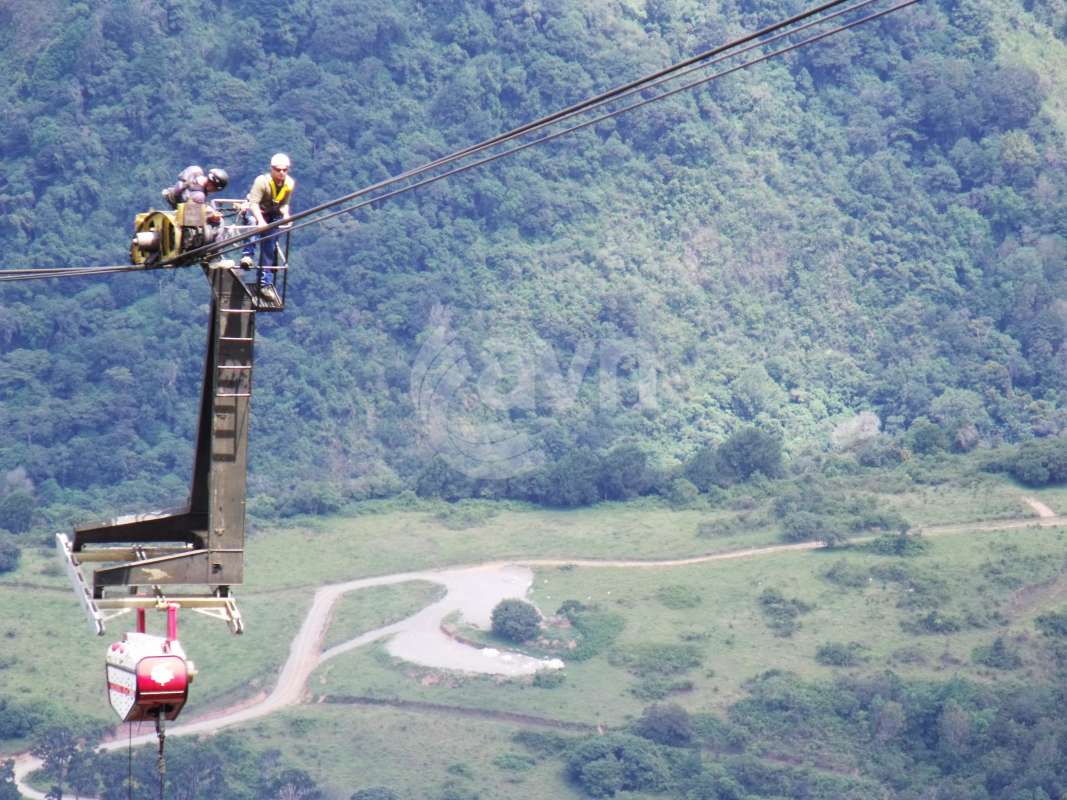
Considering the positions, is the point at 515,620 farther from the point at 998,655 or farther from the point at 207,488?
the point at 207,488

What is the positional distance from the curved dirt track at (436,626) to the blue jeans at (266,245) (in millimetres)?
48765

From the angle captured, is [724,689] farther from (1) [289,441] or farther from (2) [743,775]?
(1) [289,441]

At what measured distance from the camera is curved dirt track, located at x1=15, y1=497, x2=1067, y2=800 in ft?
250

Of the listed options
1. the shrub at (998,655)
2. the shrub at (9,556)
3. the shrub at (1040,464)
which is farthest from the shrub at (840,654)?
the shrub at (9,556)

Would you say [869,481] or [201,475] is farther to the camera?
[869,481]

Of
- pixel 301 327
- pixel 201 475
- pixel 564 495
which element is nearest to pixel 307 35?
pixel 301 327

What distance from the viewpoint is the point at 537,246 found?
330 ft

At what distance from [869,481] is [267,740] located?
85.7 ft

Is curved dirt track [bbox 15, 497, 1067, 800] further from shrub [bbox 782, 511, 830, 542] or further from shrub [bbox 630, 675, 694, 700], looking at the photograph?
shrub [bbox 630, 675, 694, 700]

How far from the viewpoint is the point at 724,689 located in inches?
3051

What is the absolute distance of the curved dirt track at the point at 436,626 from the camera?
76312mm

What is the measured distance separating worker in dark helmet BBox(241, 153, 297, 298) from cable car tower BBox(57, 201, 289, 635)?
13cm

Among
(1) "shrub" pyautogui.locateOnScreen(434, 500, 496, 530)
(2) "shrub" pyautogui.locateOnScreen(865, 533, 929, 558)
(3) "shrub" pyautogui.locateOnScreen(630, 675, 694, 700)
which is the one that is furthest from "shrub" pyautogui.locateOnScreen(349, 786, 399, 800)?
(2) "shrub" pyautogui.locateOnScreen(865, 533, 929, 558)

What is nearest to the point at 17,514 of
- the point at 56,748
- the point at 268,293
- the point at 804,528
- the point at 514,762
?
the point at 56,748
